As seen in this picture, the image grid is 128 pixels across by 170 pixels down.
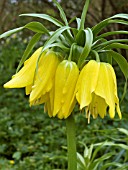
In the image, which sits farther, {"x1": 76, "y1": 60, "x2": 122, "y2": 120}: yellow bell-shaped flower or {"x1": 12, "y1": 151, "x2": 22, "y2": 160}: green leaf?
{"x1": 12, "y1": 151, "x2": 22, "y2": 160}: green leaf

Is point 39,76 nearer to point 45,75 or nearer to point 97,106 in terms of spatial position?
point 45,75

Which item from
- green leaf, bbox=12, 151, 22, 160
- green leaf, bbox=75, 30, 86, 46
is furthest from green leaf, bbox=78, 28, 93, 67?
green leaf, bbox=12, 151, 22, 160

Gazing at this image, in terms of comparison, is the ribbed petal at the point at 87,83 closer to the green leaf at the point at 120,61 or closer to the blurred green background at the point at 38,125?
the green leaf at the point at 120,61

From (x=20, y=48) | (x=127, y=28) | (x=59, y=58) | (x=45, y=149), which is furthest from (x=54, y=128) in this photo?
(x=59, y=58)

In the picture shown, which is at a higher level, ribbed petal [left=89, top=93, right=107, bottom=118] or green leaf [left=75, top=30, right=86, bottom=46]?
green leaf [left=75, top=30, right=86, bottom=46]

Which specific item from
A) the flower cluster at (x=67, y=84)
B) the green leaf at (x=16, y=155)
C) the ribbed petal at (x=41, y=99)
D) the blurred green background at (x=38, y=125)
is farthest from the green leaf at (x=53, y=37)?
the green leaf at (x=16, y=155)

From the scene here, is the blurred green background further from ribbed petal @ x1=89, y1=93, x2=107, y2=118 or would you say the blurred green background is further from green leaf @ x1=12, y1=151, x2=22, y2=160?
ribbed petal @ x1=89, y1=93, x2=107, y2=118

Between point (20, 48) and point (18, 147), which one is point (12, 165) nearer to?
point (18, 147)
